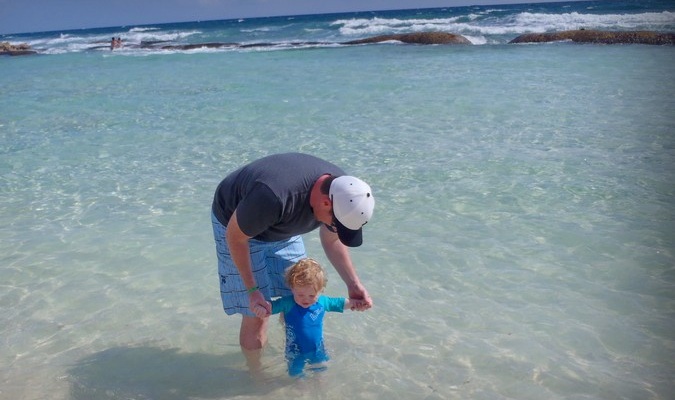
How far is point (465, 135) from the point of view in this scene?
29.4ft

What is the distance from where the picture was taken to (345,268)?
11.5 feet

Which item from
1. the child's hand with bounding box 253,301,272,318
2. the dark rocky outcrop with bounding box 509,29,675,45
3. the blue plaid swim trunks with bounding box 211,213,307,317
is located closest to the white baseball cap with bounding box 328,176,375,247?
the child's hand with bounding box 253,301,272,318

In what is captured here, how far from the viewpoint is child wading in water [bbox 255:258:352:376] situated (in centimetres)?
337

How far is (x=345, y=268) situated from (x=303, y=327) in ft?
1.32

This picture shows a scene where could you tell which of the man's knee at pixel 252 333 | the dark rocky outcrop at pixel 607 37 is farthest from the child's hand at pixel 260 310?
the dark rocky outcrop at pixel 607 37

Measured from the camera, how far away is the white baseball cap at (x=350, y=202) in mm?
2822

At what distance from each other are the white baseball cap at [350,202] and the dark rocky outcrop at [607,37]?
2046 cm

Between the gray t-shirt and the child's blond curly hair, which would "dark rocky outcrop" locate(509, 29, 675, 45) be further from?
the gray t-shirt

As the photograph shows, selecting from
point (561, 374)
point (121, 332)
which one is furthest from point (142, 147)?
point (561, 374)

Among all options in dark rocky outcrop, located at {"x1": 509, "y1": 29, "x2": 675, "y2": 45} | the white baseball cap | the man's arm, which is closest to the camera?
the white baseball cap

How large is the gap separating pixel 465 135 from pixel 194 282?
5.15 m

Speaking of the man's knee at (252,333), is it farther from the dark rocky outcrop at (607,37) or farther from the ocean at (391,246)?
the dark rocky outcrop at (607,37)

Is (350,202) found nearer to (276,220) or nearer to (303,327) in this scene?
(276,220)

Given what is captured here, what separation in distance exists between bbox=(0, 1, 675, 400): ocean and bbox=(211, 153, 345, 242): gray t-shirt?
1.07m
